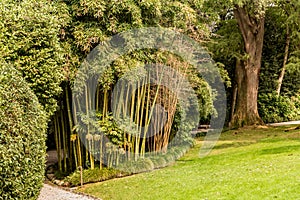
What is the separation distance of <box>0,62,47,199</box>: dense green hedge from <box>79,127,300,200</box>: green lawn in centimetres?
257

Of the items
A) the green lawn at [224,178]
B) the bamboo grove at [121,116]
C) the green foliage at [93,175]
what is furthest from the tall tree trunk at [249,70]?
the green foliage at [93,175]

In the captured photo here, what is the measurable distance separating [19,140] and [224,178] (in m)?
4.06

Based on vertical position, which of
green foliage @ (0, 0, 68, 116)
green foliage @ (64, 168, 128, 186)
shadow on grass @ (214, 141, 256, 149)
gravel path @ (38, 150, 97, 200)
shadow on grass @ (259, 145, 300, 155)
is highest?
green foliage @ (0, 0, 68, 116)

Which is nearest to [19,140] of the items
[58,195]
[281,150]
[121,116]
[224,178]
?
[58,195]

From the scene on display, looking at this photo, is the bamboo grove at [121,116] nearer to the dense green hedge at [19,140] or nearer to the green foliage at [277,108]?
the dense green hedge at [19,140]

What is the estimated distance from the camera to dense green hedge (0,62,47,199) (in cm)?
467

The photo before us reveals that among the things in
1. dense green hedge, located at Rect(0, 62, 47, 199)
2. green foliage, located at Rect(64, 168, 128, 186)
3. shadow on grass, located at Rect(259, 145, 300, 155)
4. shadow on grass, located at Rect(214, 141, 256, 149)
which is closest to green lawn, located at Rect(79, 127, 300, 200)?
shadow on grass, located at Rect(259, 145, 300, 155)

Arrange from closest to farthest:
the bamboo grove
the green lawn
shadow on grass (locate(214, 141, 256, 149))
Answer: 1. the green lawn
2. the bamboo grove
3. shadow on grass (locate(214, 141, 256, 149))

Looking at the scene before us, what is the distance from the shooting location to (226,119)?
1922cm

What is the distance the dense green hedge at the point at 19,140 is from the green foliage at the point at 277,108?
15471 mm

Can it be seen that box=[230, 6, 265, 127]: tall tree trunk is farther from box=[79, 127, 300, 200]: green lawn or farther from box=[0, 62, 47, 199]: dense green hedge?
box=[0, 62, 47, 199]: dense green hedge

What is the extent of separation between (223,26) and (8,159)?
15558mm

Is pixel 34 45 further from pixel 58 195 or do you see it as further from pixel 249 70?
pixel 249 70

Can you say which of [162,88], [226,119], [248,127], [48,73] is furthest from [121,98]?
[226,119]
